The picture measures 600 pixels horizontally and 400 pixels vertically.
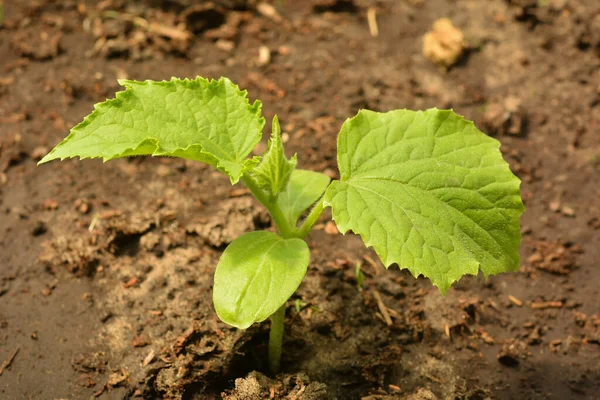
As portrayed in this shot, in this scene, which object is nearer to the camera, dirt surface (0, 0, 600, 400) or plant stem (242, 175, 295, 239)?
plant stem (242, 175, 295, 239)

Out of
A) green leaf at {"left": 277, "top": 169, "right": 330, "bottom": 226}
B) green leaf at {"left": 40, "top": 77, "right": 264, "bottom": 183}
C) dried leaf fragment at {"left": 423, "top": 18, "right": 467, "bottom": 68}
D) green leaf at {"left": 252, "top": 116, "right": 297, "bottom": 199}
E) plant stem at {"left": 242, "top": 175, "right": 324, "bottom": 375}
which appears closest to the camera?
green leaf at {"left": 40, "top": 77, "right": 264, "bottom": 183}

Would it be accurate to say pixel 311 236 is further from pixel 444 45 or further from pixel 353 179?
pixel 444 45

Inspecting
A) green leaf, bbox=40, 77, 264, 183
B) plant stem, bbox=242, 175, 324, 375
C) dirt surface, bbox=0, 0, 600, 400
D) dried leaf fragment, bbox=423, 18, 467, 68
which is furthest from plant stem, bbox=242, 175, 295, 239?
dried leaf fragment, bbox=423, 18, 467, 68

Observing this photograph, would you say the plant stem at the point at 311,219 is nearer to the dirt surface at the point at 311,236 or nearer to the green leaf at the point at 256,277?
the green leaf at the point at 256,277

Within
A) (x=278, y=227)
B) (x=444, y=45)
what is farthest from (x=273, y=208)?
(x=444, y=45)

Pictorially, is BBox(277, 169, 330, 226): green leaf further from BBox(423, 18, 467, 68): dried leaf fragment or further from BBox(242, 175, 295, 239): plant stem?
BBox(423, 18, 467, 68): dried leaf fragment

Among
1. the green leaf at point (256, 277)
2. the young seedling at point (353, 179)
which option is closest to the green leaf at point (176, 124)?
the young seedling at point (353, 179)

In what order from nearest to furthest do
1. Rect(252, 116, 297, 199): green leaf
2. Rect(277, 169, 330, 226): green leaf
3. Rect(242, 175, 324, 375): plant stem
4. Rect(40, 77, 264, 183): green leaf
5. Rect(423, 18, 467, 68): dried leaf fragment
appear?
1. Rect(40, 77, 264, 183): green leaf
2. Rect(252, 116, 297, 199): green leaf
3. Rect(242, 175, 324, 375): plant stem
4. Rect(277, 169, 330, 226): green leaf
5. Rect(423, 18, 467, 68): dried leaf fragment
